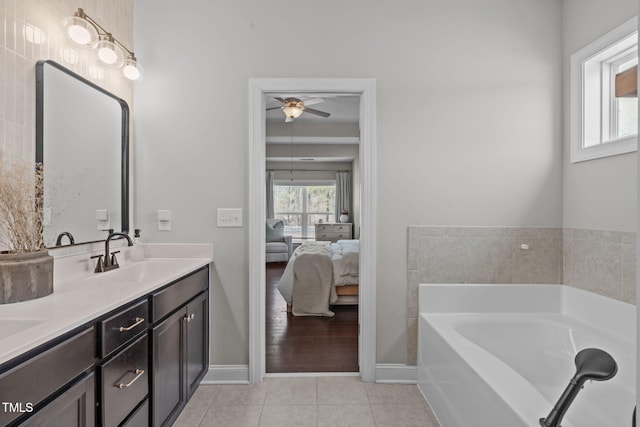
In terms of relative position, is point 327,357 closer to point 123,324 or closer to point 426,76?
point 123,324

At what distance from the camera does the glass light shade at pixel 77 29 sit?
1.78m

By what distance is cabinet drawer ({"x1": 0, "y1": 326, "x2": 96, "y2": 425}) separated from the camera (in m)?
0.88

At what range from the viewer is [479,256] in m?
2.45

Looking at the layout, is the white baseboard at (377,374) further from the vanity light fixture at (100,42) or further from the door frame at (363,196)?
the vanity light fixture at (100,42)

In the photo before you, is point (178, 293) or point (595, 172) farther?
point (595, 172)

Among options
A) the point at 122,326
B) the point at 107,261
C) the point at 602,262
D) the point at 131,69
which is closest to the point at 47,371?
the point at 122,326

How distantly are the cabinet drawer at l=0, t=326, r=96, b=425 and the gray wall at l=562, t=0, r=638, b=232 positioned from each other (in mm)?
2652

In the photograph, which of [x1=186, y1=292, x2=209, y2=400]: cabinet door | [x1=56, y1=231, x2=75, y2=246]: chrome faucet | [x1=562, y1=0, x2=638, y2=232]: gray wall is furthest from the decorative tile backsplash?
[x1=56, y1=231, x2=75, y2=246]: chrome faucet

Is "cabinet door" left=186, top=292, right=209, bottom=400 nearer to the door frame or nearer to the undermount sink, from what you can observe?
the door frame

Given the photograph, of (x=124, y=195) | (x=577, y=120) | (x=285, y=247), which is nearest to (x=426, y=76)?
(x=577, y=120)

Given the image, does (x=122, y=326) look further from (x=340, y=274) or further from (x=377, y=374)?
(x=340, y=274)

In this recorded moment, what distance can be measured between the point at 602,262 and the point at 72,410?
2.72 metres

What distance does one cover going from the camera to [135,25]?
7.97ft

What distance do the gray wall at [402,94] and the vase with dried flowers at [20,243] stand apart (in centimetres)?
102
